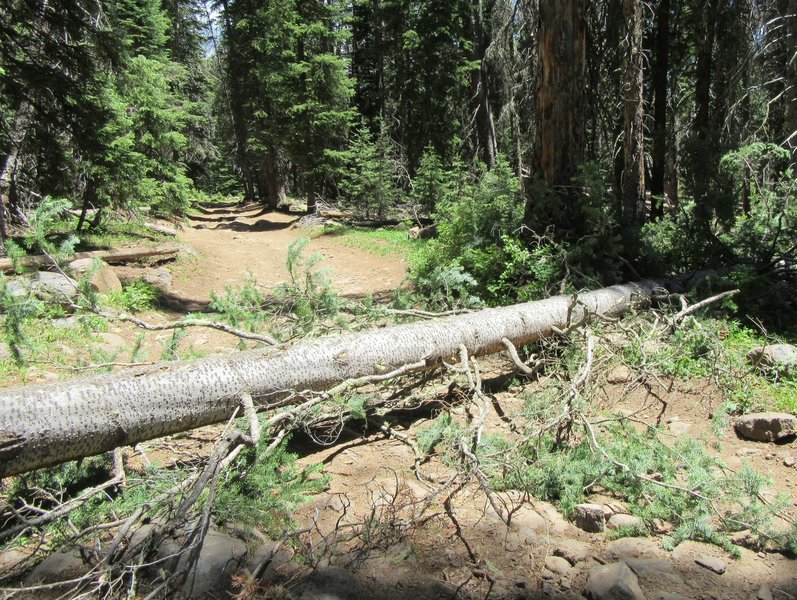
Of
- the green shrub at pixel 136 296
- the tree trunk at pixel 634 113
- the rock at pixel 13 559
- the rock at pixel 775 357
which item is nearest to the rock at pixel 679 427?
the rock at pixel 775 357

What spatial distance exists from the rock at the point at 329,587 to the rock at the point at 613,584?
107 centimetres

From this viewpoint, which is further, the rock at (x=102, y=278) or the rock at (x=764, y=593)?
the rock at (x=102, y=278)

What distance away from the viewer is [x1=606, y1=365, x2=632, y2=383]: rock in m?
4.92

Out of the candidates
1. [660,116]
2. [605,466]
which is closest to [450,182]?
[660,116]

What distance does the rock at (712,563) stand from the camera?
8.14 feet

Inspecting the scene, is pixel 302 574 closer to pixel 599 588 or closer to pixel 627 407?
pixel 599 588

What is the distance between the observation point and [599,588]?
7.70 ft

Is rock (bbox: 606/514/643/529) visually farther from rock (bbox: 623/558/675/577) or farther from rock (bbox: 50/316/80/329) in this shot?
rock (bbox: 50/316/80/329)

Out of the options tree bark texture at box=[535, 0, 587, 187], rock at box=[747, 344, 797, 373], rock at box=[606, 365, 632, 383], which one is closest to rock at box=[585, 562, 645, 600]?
rock at box=[606, 365, 632, 383]

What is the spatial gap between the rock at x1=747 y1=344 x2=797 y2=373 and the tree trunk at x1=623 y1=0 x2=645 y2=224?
4.23m

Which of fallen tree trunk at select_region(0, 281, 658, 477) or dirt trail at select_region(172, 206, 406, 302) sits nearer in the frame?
fallen tree trunk at select_region(0, 281, 658, 477)

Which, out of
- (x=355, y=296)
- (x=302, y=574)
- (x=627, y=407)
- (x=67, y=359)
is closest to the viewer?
(x=302, y=574)

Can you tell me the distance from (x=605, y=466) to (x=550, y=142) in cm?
508

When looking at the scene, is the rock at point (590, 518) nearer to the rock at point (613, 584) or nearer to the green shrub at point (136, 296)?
the rock at point (613, 584)
